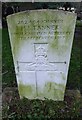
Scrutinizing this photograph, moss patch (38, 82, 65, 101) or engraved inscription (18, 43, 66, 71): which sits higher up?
engraved inscription (18, 43, 66, 71)

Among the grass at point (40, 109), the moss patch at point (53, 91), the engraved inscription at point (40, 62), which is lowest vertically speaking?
the grass at point (40, 109)

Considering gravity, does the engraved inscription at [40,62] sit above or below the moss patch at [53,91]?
above

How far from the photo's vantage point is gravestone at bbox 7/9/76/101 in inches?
160

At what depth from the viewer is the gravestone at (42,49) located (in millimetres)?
4059

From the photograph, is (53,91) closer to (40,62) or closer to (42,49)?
(40,62)

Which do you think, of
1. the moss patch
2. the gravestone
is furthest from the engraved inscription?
the moss patch

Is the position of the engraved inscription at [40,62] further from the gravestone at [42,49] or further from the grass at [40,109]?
the grass at [40,109]

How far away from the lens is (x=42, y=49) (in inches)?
166

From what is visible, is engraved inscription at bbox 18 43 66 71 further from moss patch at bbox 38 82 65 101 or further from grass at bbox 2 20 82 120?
grass at bbox 2 20 82 120

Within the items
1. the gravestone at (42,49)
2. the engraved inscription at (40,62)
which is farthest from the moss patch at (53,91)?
the engraved inscription at (40,62)

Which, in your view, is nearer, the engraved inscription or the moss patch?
the engraved inscription

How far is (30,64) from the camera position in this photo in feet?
14.2

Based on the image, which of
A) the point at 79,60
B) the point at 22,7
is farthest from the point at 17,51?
the point at 22,7

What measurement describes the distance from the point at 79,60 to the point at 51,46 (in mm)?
4085
